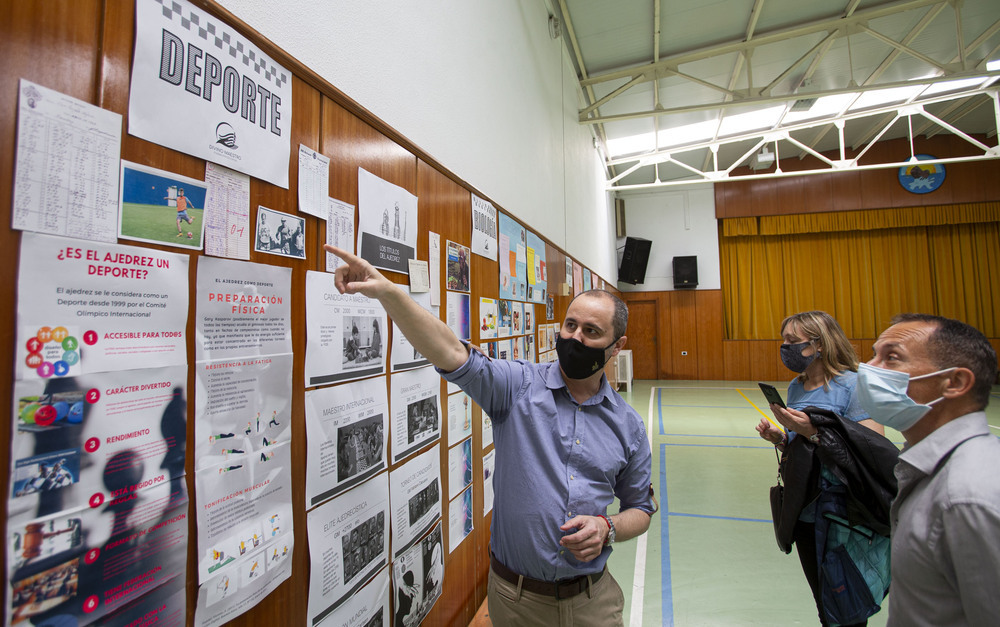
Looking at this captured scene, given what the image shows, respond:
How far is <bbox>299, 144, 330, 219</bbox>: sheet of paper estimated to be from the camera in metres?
1.23

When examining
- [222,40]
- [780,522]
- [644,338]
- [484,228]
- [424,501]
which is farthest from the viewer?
[644,338]

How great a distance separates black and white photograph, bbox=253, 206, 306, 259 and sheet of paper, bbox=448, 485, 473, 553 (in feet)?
4.78

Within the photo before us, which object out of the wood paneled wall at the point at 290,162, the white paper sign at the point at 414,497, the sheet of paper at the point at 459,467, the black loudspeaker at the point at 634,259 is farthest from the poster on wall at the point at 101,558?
the black loudspeaker at the point at 634,259

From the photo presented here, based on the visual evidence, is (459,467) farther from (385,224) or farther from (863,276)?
(863,276)

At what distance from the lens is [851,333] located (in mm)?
11008

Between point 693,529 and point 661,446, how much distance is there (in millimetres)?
2284

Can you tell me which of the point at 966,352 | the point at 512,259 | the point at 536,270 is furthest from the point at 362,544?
the point at 536,270

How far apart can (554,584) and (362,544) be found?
646mm

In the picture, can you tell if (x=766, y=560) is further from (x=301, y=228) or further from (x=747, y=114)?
(x=747, y=114)

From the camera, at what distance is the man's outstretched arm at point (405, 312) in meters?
1.01

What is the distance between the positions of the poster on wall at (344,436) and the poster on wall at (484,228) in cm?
115

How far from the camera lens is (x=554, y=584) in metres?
1.33

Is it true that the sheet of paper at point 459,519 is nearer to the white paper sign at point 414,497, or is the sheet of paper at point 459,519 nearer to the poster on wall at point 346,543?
the white paper sign at point 414,497

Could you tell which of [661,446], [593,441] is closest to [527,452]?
[593,441]
